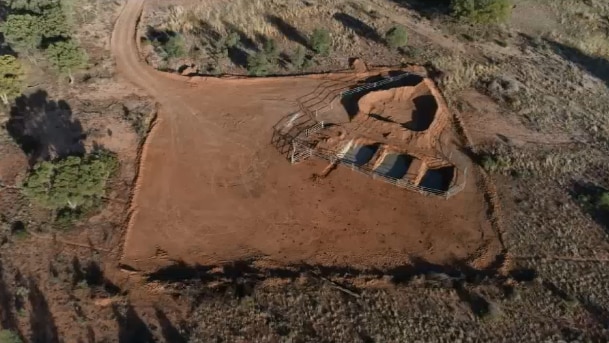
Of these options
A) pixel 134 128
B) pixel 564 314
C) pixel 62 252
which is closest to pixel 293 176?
pixel 134 128

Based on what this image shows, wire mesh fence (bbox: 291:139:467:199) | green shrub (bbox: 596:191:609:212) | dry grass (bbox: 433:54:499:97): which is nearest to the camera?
green shrub (bbox: 596:191:609:212)

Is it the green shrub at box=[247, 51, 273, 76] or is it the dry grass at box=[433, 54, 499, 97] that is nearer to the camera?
the green shrub at box=[247, 51, 273, 76]

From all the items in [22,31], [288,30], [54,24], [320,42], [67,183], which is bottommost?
[67,183]

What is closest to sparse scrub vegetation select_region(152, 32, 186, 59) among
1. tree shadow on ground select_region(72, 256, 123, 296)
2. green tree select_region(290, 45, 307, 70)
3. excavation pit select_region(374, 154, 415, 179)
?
green tree select_region(290, 45, 307, 70)

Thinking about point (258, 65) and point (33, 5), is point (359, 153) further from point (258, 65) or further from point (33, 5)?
A: point (33, 5)

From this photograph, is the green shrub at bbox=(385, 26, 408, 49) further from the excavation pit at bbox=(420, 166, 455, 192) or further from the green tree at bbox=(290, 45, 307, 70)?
the excavation pit at bbox=(420, 166, 455, 192)

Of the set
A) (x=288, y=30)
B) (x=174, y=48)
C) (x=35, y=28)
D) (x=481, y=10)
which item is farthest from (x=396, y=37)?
(x=35, y=28)

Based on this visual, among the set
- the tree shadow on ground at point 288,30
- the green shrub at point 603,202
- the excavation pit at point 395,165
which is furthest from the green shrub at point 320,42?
the green shrub at point 603,202
